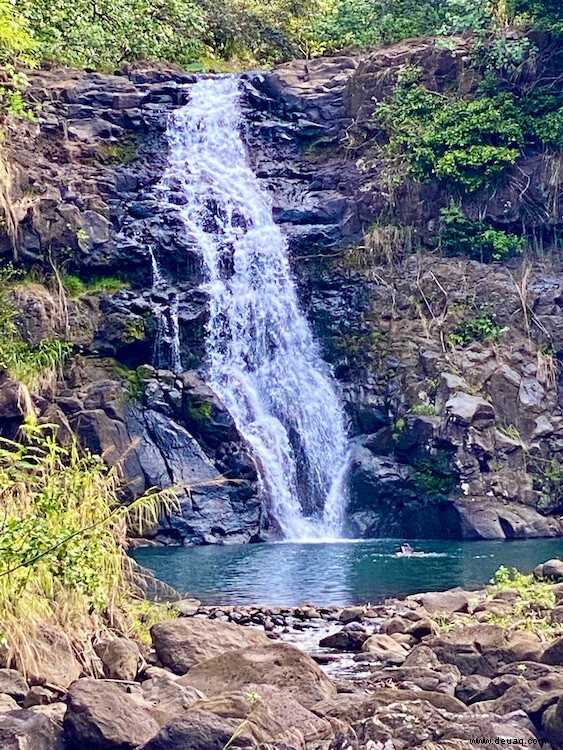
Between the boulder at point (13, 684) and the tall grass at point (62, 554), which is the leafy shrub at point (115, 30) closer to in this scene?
the tall grass at point (62, 554)

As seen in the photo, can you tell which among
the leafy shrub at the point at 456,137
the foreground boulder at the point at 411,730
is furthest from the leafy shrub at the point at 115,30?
the foreground boulder at the point at 411,730

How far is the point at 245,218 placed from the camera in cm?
2527

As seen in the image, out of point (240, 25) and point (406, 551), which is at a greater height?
point (240, 25)

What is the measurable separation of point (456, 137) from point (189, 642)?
1909 cm

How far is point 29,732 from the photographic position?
565 centimetres

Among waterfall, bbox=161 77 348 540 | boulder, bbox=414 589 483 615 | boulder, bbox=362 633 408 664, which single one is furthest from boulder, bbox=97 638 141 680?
waterfall, bbox=161 77 348 540

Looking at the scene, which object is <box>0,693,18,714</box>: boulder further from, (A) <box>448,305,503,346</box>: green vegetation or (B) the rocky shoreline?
(A) <box>448,305,503,346</box>: green vegetation

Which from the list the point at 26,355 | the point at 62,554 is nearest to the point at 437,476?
the point at 26,355

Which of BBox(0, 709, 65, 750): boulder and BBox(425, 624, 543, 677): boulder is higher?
BBox(0, 709, 65, 750): boulder

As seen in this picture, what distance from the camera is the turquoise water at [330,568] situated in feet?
44.8

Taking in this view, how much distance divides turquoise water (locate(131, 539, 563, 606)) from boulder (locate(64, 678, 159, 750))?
7.01m

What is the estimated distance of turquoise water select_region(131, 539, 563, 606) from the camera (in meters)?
13.7

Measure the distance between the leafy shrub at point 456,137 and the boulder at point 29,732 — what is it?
20492mm

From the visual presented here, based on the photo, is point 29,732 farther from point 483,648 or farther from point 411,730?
point 483,648
